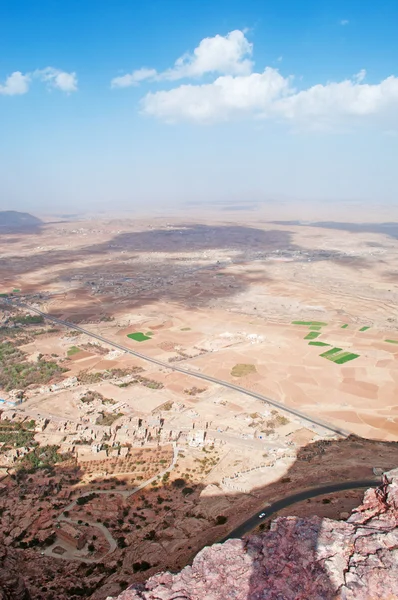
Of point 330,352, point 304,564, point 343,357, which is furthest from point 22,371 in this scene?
point 304,564

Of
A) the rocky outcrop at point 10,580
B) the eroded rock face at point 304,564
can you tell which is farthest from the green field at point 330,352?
the rocky outcrop at point 10,580

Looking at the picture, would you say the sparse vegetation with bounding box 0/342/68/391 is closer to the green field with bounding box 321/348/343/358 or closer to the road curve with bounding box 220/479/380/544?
the road curve with bounding box 220/479/380/544

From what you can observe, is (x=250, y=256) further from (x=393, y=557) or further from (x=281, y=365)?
(x=393, y=557)

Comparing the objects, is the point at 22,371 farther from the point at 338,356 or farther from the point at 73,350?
the point at 338,356

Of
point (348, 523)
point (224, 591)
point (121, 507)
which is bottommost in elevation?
point (121, 507)

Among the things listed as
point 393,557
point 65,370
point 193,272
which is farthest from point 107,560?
point 193,272
